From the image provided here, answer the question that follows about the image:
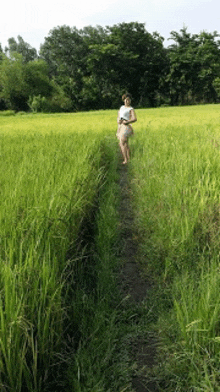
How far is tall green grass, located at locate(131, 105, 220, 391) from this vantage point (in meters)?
1.41

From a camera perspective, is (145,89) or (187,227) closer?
(187,227)

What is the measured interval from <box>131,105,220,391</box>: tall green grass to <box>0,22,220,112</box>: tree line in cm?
3789

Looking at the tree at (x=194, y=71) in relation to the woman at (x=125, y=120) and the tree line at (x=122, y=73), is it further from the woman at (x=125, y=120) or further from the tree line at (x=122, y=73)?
the woman at (x=125, y=120)

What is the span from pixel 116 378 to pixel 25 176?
166 cm

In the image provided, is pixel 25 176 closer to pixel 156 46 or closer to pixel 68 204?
pixel 68 204

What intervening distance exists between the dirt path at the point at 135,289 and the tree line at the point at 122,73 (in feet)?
124

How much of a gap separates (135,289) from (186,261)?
1.30 ft

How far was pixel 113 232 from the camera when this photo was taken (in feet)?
9.40

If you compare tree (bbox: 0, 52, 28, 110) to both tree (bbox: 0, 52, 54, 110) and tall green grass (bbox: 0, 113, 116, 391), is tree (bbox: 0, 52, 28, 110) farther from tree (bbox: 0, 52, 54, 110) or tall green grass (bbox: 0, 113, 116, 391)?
tall green grass (bbox: 0, 113, 116, 391)

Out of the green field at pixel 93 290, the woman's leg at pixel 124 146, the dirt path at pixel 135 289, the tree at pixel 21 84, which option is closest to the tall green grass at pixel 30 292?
the green field at pixel 93 290

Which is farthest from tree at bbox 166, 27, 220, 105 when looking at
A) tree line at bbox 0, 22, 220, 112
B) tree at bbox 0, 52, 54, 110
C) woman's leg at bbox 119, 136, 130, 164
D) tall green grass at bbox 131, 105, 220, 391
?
tall green grass at bbox 131, 105, 220, 391

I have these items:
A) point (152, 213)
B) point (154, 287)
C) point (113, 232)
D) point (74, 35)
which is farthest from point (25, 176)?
point (74, 35)

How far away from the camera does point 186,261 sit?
223cm

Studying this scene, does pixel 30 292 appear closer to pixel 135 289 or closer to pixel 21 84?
pixel 135 289
